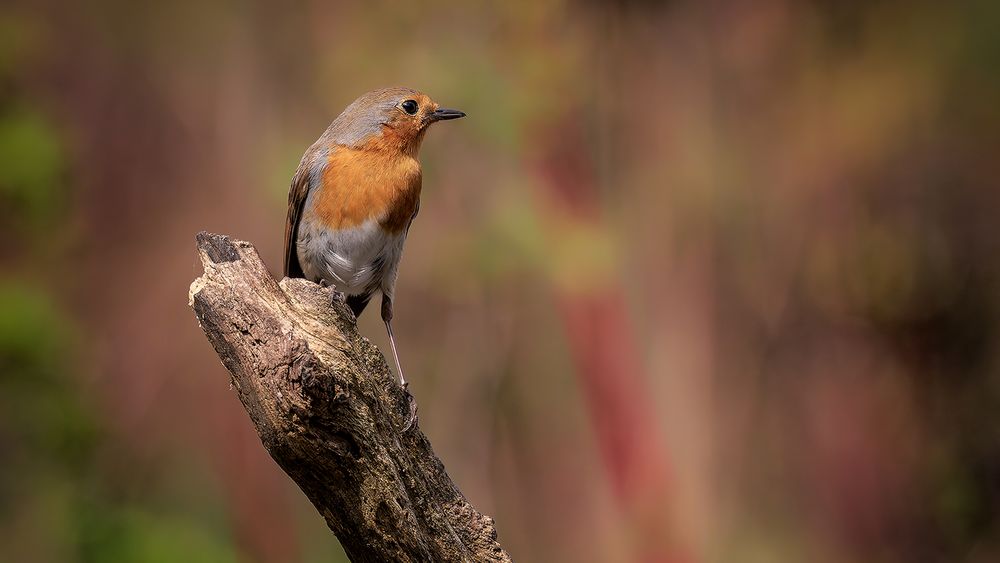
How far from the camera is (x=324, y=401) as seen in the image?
188 cm

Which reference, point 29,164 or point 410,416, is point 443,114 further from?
point 29,164

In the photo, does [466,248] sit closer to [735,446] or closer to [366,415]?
[735,446]

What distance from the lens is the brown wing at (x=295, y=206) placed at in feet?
10.5

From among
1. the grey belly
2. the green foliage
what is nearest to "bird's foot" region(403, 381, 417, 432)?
the grey belly

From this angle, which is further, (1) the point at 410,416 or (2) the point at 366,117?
(2) the point at 366,117

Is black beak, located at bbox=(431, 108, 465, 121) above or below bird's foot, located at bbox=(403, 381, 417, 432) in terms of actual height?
above

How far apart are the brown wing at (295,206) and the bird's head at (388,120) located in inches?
5.3

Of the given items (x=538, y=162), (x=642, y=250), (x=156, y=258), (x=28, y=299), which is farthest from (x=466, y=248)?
(x=28, y=299)

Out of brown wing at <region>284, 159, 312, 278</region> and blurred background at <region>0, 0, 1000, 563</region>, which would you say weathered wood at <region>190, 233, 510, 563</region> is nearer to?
brown wing at <region>284, 159, 312, 278</region>

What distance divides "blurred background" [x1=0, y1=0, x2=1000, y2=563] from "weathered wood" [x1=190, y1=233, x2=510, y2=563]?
10.3 feet

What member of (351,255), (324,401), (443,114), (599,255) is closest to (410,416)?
(324,401)

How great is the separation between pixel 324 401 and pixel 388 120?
152 centimetres

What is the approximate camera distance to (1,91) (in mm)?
5266

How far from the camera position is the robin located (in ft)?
10.2
